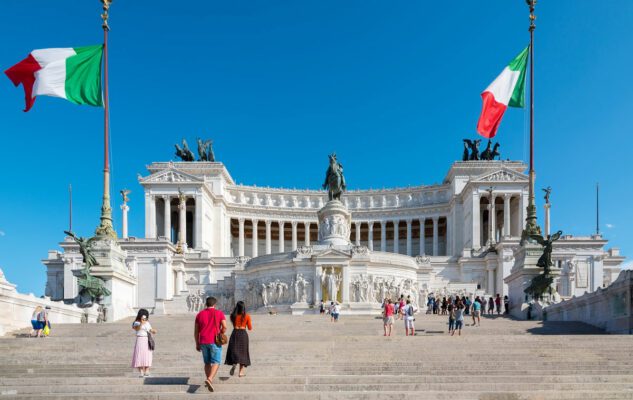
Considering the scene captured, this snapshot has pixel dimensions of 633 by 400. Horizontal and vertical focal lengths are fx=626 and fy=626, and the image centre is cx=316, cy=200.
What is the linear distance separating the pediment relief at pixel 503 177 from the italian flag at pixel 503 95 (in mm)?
42973

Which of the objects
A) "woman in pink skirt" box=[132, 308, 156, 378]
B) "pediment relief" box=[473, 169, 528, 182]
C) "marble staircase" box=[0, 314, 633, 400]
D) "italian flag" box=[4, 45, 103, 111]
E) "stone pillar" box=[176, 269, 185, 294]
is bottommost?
"stone pillar" box=[176, 269, 185, 294]

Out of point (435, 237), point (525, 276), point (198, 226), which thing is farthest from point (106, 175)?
point (435, 237)

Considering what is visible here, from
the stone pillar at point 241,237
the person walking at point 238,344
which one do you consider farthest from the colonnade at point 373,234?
the person walking at point 238,344

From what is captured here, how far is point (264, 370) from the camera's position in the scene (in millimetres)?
14594

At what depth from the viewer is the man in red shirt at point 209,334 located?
12062mm

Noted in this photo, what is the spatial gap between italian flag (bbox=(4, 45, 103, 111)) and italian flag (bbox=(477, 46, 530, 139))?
19166 millimetres

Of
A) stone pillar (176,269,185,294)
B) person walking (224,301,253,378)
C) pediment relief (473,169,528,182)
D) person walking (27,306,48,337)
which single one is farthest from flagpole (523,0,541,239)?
pediment relief (473,169,528,182)

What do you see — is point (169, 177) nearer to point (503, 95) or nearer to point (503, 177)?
point (503, 177)

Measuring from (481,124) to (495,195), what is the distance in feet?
146

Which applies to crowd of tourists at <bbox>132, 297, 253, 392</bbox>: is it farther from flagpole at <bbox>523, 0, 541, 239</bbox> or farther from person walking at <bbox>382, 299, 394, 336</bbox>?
flagpole at <bbox>523, 0, 541, 239</bbox>

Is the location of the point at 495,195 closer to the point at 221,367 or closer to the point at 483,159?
the point at 483,159

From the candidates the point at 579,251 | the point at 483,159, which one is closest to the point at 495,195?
Answer: the point at 483,159

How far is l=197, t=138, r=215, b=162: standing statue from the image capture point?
83312 mm

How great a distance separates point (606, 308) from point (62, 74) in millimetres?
25280
